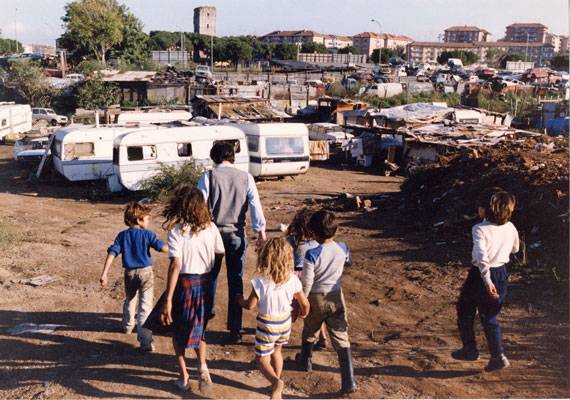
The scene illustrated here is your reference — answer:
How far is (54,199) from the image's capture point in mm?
16391

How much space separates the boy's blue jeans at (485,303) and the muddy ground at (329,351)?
15.9 inches

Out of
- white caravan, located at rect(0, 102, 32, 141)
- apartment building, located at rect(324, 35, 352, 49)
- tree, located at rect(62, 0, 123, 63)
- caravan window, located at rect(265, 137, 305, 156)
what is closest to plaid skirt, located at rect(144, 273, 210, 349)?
caravan window, located at rect(265, 137, 305, 156)

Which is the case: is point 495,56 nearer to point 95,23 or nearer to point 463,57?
point 463,57

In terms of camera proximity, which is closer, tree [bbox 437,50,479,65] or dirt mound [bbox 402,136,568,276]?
dirt mound [bbox 402,136,568,276]

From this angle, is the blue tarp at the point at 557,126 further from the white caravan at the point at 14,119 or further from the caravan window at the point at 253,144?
the white caravan at the point at 14,119

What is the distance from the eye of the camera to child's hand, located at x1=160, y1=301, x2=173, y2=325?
4746mm

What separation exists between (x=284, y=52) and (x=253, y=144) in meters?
75.2

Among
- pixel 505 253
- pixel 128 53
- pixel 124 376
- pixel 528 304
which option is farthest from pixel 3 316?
pixel 128 53

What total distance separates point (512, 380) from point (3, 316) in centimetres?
543

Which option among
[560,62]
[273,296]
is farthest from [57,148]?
[560,62]

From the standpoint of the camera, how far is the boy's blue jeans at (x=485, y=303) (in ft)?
17.0

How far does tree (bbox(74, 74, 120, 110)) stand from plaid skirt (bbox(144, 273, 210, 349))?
32785mm

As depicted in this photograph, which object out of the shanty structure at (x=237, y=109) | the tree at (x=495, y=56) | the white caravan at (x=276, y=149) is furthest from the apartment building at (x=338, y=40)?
the white caravan at (x=276, y=149)

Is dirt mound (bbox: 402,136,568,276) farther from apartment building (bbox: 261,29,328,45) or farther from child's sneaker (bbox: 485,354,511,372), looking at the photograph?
apartment building (bbox: 261,29,328,45)
